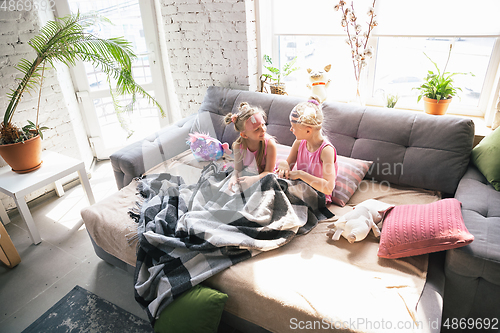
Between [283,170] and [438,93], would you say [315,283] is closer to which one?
[283,170]

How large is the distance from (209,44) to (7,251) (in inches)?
85.7

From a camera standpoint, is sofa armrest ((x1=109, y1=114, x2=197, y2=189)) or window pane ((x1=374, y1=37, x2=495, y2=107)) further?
window pane ((x1=374, y1=37, x2=495, y2=107))

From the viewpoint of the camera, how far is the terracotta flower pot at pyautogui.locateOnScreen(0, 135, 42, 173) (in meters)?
2.08

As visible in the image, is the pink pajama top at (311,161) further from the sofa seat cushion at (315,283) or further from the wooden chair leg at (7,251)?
the wooden chair leg at (7,251)

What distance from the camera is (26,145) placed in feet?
6.99

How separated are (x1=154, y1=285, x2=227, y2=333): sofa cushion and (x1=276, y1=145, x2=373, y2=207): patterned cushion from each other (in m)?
0.87

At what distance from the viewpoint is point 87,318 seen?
5.41ft

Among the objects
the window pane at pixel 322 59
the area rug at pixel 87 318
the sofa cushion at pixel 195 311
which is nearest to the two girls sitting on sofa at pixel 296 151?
the sofa cushion at pixel 195 311

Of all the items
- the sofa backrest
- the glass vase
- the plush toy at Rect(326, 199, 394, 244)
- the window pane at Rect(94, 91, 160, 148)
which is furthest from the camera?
the window pane at Rect(94, 91, 160, 148)

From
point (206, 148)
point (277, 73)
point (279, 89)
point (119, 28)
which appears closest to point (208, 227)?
point (206, 148)

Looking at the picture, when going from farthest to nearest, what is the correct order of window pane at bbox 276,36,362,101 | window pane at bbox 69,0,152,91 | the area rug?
window pane at bbox 69,0,152,91, window pane at bbox 276,36,362,101, the area rug

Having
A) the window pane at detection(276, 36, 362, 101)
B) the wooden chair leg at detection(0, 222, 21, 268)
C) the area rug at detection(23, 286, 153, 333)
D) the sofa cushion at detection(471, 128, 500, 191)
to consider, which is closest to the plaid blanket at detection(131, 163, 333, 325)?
the area rug at detection(23, 286, 153, 333)

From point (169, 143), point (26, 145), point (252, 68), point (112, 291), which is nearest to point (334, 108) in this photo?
point (252, 68)

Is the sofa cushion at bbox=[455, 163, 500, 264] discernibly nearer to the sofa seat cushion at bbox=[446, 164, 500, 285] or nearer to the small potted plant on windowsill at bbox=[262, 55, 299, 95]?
the sofa seat cushion at bbox=[446, 164, 500, 285]
